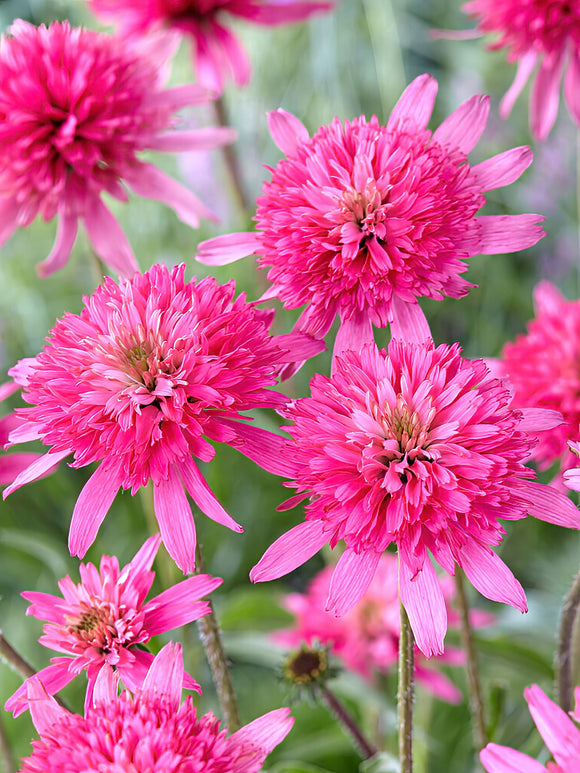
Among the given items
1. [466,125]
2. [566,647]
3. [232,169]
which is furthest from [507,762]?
[232,169]

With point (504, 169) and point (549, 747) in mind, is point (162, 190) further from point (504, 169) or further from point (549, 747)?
point (549, 747)

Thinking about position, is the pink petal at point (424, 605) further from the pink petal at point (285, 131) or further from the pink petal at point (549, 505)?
the pink petal at point (285, 131)

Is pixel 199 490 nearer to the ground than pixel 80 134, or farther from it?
nearer to the ground

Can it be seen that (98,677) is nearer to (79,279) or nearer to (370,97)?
(79,279)

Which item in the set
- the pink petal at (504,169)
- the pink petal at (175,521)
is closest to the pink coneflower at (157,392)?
the pink petal at (175,521)

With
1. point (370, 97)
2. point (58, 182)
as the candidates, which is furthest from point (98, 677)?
point (370, 97)
